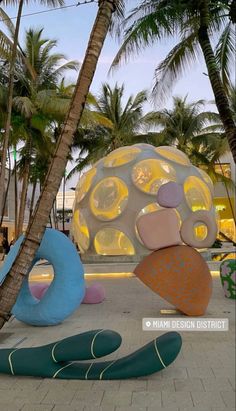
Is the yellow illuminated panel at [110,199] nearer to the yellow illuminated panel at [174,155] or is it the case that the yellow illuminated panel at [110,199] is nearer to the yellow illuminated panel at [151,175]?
the yellow illuminated panel at [151,175]

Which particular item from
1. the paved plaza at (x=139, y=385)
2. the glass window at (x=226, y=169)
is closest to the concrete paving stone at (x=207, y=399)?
the paved plaza at (x=139, y=385)

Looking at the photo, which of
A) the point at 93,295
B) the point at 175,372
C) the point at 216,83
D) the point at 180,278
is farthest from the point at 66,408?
the point at 216,83

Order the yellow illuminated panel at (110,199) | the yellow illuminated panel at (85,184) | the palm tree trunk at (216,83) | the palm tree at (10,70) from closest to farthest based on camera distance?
the palm tree trunk at (216,83), the palm tree at (10,70), the yellow illuminated panel at (110,199), the yellow illuminated panel at (85,184)

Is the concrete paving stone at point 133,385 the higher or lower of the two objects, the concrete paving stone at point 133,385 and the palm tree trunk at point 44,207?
the lower

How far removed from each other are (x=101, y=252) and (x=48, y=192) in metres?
13.1

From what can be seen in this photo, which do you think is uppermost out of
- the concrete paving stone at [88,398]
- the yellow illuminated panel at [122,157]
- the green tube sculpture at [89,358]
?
the yellow illuminated panel at [122,157]

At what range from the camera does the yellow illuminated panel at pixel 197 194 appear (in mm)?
17203

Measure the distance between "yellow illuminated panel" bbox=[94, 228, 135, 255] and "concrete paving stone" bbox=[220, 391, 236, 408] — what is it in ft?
41.6

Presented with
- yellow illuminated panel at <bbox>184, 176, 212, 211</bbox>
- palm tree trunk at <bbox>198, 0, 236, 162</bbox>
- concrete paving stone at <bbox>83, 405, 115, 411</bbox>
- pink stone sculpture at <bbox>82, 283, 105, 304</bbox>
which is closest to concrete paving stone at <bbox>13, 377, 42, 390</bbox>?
concrete paving stone at <bbox>83, 405, 115, 411</bbox>

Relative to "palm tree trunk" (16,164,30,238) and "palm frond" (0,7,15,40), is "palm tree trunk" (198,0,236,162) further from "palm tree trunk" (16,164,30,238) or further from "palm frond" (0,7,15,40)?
"palm tree trunk" (16,164,30,238)

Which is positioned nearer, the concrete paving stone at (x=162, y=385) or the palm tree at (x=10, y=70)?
the concrete paving stone at (x=162, y=385)

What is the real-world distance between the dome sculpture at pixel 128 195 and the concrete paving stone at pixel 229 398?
1235 centimetres

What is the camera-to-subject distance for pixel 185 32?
13250mm

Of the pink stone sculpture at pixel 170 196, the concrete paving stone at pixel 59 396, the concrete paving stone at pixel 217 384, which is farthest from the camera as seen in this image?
the pink stone sculpture at pixel 170 196
